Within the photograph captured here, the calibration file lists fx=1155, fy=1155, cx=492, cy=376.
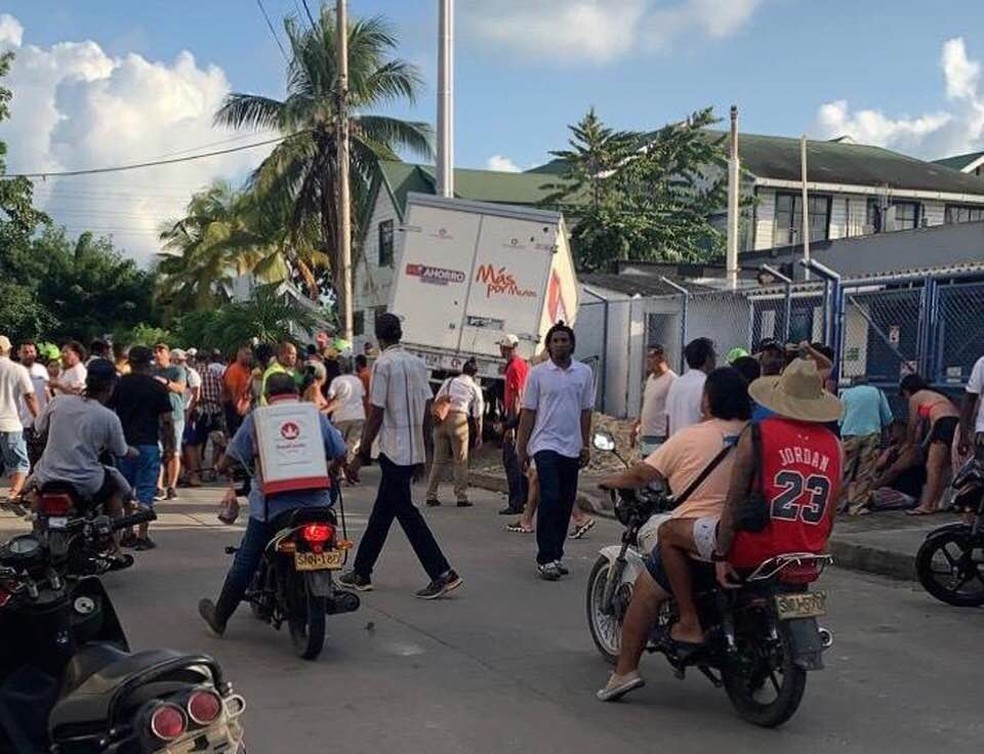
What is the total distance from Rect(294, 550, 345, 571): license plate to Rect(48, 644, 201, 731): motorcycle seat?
110 inches

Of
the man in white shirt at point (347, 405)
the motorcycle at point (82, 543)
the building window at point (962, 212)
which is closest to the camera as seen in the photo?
the motorcycle at point (82, 543)

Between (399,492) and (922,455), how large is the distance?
6.66 metres

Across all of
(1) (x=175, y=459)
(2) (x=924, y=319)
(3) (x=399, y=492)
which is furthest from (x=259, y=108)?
(3) (x=399, y=492)

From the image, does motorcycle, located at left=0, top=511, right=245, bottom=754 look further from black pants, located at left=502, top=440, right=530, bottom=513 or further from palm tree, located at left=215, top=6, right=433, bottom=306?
palm tree, located at left=215, top=6, right=433, bottom=306

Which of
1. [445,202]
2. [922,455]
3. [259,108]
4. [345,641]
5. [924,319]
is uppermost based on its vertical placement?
[259,108]

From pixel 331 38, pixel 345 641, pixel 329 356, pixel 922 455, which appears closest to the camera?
pixel 345 641

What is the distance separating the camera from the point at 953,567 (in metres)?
8.32

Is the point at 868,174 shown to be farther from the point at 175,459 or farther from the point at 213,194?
the point at 175,459

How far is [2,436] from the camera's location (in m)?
12.2

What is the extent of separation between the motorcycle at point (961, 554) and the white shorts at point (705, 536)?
363 centimetres

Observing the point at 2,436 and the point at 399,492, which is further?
the point at 2,436

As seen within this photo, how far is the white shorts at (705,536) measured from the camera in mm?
5305

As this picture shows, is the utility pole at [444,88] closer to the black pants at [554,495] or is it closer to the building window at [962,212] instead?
the black pants at [554,495]

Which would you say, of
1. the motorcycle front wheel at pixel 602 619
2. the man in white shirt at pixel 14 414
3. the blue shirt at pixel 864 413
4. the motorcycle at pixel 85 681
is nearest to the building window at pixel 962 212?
the blue shirt at pixel 864 413
